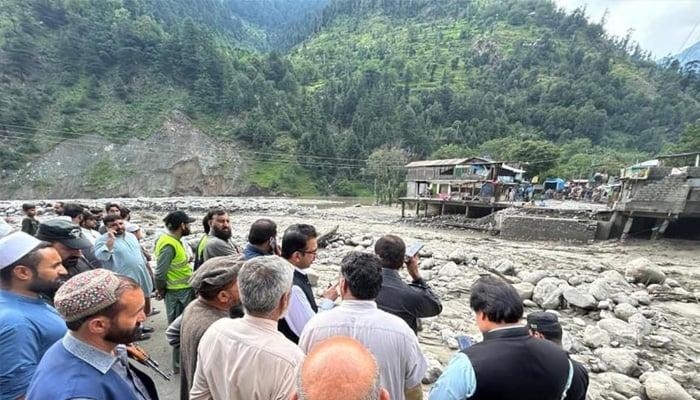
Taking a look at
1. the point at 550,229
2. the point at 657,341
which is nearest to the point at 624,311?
the point at 657,341

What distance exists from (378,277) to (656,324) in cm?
883

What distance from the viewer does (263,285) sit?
5.62 ft

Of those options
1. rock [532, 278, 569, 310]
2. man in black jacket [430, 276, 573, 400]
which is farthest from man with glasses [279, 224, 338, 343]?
rock [532, 278, 569, 310]

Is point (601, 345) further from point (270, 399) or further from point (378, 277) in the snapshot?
point (270, 399)

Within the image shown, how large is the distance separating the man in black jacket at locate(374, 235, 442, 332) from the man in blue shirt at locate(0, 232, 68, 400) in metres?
2.08

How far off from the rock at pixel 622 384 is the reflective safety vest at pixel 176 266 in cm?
590

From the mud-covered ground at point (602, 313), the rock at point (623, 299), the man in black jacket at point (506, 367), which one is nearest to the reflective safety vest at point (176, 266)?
the mud-covered ground at point (602, 313)

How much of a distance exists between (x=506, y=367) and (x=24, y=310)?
2.63 metres

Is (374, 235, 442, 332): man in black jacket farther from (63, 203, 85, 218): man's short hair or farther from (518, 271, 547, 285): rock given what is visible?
(518, 271, 547, 285): rock

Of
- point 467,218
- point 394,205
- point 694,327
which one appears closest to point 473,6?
point 394,205

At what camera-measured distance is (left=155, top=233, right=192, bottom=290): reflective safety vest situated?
4035 mm

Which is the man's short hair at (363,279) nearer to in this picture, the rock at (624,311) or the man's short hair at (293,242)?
the man's short hair at (293,242)

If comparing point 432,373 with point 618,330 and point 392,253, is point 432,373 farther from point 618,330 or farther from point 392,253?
point 618,330

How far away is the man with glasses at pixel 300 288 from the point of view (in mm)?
2398
